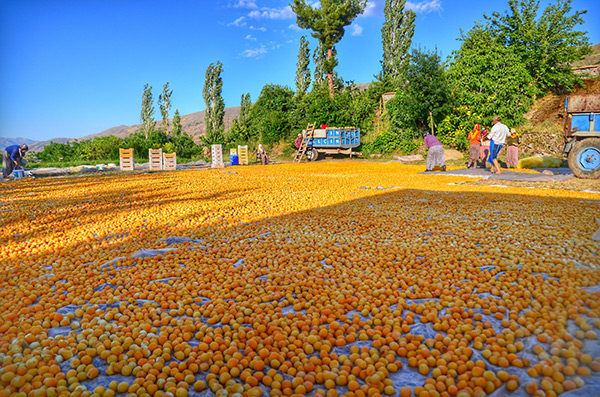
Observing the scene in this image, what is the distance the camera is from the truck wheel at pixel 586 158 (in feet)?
25.2

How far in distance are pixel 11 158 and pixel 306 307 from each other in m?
13.4

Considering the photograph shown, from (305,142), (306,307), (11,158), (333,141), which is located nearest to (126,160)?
Result: (11,158)

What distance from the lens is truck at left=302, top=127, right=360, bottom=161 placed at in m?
18.2

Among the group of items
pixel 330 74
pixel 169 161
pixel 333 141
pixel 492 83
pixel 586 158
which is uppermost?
pixel 330 74

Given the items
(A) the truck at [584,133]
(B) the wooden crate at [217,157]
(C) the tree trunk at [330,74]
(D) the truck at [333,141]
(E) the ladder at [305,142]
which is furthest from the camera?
(C) the tree trunk at [330,74]

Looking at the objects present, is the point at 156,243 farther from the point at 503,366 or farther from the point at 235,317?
the point at 503,366

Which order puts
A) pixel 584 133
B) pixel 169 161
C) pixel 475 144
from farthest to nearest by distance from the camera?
pixel 169 161 → pixel 475 144 → pixel 584 133

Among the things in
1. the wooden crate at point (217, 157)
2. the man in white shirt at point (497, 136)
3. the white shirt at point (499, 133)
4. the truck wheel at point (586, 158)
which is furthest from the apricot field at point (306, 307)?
the wooden crate at point (217, 157)

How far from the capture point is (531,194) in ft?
21.7

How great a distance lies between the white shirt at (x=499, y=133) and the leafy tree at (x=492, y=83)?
539 cm

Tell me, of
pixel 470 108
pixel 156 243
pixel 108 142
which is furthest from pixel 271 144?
pixel 156 243

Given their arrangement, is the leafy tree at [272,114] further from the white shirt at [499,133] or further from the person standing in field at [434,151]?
the white shirt at [499,133]

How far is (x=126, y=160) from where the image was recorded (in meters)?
14.7

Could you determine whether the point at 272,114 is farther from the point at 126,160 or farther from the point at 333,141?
the point at 126,160
